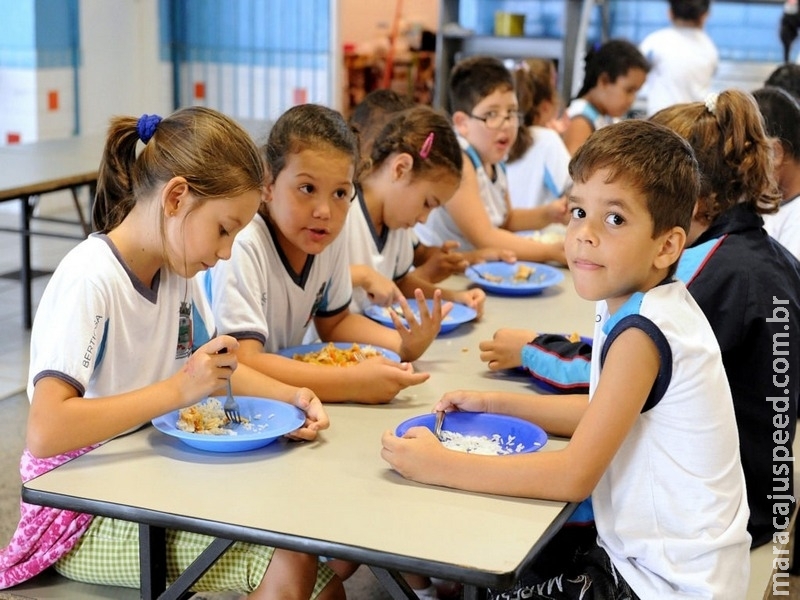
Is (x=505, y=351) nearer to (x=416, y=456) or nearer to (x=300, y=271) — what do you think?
(x=300, y=271)

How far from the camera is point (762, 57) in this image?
7086 millimetres

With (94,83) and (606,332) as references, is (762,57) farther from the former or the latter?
(606,332)

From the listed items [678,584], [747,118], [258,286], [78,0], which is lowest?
[678,584]

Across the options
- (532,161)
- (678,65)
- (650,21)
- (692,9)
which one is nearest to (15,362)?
(532,161)

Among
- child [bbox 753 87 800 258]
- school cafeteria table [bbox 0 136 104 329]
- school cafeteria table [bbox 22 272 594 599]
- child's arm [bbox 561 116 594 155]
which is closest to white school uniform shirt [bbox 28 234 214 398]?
school cafeteria table [bbox 22 272 594 599]

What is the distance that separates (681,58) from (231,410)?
4801 millimetres

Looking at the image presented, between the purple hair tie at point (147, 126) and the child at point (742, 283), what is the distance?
76 centimetres

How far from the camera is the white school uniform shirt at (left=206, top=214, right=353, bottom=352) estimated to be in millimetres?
1924

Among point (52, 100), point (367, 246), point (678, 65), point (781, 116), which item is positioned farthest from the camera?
point (52, 100)

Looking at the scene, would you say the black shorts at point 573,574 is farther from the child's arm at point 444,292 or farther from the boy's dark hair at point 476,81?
the boy's dark hair at point 476,81

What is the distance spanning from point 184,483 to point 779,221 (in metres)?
1.85

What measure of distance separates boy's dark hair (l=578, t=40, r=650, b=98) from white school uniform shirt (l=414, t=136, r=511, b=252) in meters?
1.35

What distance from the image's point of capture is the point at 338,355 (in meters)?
1.98

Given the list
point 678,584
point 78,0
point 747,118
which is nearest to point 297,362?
point 678,584
